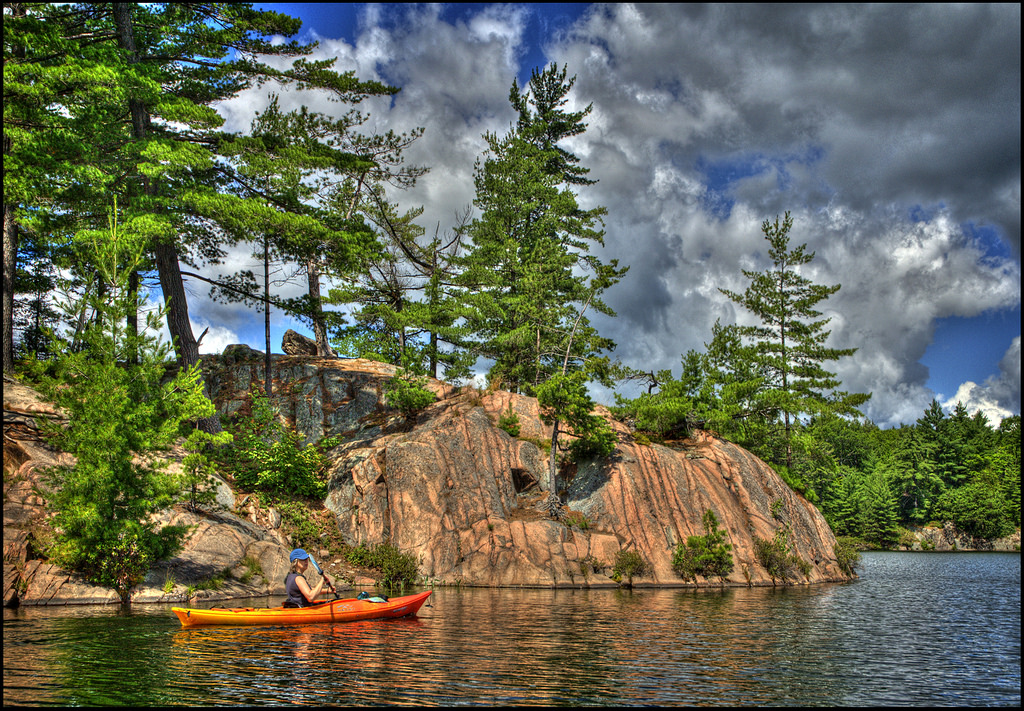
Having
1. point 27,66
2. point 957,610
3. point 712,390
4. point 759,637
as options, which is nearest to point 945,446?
point 712,390

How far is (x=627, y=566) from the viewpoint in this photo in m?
28.5

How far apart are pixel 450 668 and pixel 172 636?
23.2ft

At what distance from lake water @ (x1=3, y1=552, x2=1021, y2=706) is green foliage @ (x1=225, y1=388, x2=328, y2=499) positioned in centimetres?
847

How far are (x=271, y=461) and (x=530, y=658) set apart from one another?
19.7m

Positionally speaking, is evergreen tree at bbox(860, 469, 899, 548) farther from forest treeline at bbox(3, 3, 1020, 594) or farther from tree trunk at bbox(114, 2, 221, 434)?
tree trunk at bbox(114, 2, 221, 434)

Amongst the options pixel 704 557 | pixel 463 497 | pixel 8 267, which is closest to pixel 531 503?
pixel 463 497

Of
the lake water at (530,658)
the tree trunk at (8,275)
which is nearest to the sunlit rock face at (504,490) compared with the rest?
the lake water at (530,658)

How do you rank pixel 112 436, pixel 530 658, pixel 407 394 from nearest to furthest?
pixel 530 658 < pixel 112 436 < pixel 407 394

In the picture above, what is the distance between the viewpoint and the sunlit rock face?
1113 inches

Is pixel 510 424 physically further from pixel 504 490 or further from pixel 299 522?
pixel 299 522

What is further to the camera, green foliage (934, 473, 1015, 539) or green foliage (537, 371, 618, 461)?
green foliage (934, 473, 1015, 539)

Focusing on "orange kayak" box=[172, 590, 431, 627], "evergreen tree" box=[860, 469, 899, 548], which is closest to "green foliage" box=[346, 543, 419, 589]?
"orange kayak" box=[172, 590, 431, 627]

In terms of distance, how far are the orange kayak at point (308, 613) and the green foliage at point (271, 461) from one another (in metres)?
12.4

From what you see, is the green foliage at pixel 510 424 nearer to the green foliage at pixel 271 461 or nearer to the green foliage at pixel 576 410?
the green foliage at pixel 576 410
